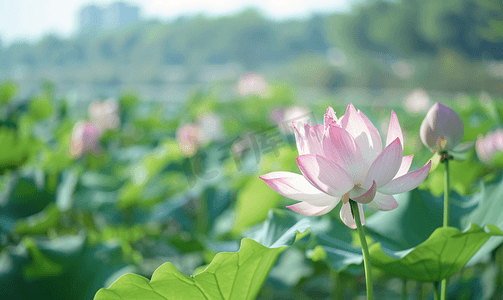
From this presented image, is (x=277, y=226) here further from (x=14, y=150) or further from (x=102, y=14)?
(x=102, y=14)

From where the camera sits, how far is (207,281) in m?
0.40

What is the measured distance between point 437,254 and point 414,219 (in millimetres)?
170

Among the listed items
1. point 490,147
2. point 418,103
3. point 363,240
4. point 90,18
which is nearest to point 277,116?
point 418,103

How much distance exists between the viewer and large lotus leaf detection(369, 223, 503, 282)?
1.29 feet

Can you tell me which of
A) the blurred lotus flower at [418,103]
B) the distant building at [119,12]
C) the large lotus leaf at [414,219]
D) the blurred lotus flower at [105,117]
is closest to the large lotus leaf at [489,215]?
the large lotus leaf at [414,219]

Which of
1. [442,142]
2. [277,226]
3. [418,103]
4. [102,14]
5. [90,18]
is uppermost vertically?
[102,14]

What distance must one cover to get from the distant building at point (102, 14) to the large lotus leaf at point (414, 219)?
12.2 meters

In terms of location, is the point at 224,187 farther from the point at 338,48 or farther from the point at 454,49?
the point at 338,48

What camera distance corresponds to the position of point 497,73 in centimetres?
878

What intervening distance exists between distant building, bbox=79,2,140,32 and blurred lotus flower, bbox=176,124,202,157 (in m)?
11.4

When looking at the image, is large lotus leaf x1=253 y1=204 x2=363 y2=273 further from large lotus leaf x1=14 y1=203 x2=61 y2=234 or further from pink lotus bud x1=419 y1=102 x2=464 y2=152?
large lotus leaf x1=14 y1=203 x2=61 y2=234

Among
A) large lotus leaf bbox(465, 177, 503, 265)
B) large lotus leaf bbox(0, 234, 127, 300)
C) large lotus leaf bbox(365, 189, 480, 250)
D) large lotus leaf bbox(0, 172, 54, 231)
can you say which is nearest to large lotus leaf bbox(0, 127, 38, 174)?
large lotus leaf bbox(0, 172, 54, 231)

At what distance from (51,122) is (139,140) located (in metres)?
0.56

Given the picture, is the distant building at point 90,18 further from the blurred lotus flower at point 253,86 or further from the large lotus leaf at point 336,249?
the large lotus leaf at point 336,249
